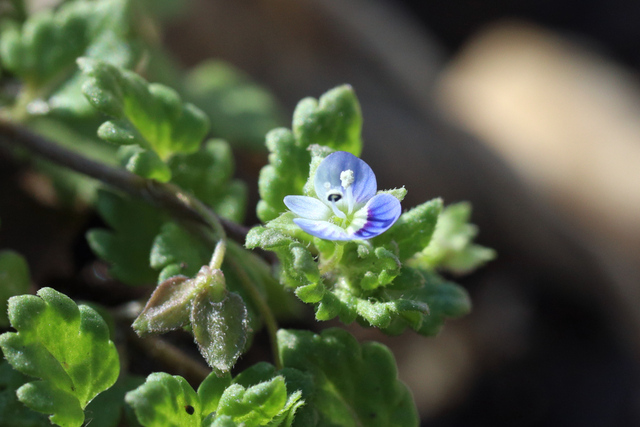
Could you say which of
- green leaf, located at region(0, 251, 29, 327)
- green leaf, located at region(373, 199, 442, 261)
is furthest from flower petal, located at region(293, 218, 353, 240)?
green leaf, located at region(0, 251, 29, 327)

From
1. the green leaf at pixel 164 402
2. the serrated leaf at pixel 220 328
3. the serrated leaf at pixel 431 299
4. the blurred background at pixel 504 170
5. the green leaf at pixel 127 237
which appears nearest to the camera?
the green leaf at pixel 164 402

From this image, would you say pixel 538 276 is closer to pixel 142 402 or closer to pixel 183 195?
pixel 183 195

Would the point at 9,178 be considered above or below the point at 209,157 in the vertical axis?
below

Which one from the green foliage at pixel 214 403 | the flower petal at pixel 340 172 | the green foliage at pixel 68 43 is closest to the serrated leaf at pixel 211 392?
the green foliage at pixel 214 403

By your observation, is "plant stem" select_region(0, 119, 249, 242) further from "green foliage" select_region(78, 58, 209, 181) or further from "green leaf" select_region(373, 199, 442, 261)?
"green leaf" select_region(373, 199, 442, 261)

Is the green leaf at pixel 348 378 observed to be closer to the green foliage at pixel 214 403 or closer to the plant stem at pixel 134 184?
the green foliage at pixel 214 403

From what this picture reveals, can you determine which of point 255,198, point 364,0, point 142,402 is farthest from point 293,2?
point 142,402

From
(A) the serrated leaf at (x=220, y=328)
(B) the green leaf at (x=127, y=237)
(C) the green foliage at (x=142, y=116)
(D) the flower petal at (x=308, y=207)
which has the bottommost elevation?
(B) the green leaf at (x=127, y=237)
